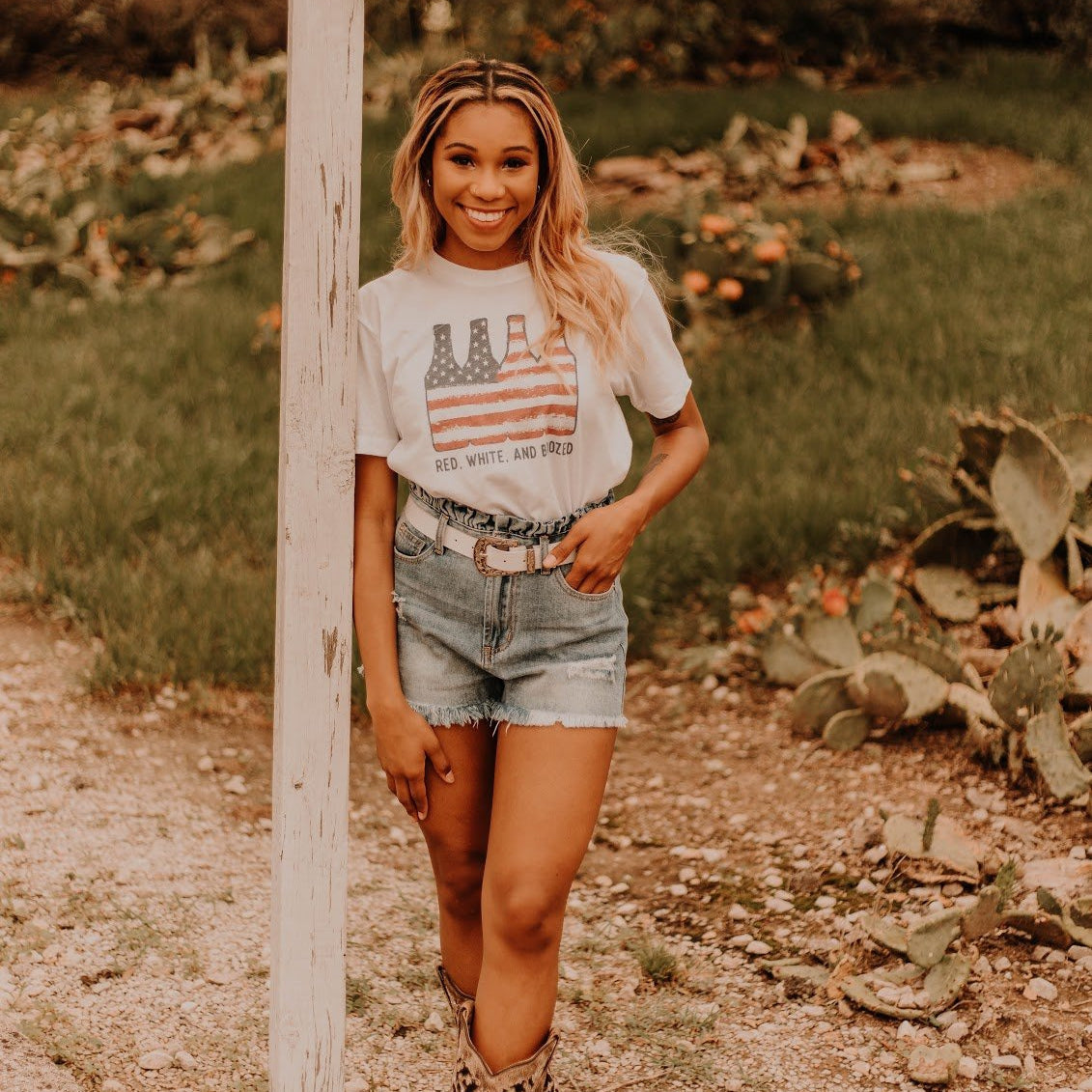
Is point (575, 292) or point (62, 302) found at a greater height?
point (575, 292)

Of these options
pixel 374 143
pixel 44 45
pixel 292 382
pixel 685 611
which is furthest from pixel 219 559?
pixel 44 45

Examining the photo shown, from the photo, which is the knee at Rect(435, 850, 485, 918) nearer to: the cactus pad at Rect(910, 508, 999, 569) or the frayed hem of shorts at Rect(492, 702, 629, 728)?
the frayed hem of shorts at Rect(492, 702, 629, 728)

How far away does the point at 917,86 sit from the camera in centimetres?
A: 945

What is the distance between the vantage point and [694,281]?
5918 millimetres

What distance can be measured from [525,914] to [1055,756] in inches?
70.5

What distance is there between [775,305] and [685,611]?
1742mm

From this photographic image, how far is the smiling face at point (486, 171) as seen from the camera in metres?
2.32

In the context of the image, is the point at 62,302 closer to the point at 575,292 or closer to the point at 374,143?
the point at 374,143

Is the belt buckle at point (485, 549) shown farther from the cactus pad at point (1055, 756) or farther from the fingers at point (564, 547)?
the cactus pad at point (1055, 756)

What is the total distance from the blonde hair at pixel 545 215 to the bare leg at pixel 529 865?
65 centimetres

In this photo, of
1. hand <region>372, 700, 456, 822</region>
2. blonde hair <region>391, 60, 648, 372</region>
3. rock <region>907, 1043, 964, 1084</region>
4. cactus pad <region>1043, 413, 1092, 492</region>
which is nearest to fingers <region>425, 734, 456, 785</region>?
hand <region>372, 700, 456, 822</region>

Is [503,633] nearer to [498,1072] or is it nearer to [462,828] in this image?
[462,828]

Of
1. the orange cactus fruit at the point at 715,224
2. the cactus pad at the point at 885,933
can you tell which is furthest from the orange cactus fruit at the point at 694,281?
the cactus pad at the point at 885,933

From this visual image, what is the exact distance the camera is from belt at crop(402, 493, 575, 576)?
2352 mm
